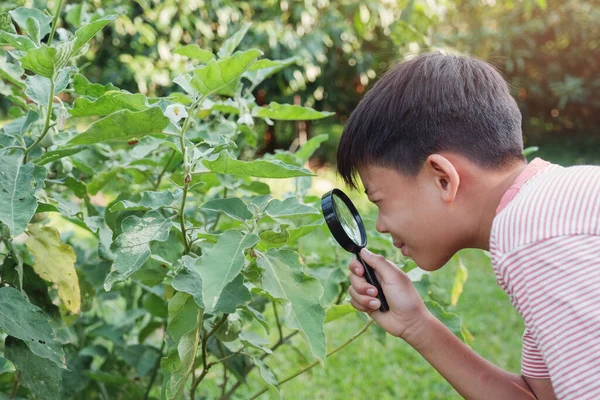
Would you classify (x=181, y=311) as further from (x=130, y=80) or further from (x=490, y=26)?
(x=490, y=26)

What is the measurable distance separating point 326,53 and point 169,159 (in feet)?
23.6

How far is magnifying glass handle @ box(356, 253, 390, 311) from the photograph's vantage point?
4.75 feet

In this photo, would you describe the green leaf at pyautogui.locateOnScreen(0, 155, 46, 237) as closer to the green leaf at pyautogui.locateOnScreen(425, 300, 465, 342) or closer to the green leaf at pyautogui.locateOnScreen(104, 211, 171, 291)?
the green leaf at pyautogui.locateOnScreen(104, 211, 171, 291)

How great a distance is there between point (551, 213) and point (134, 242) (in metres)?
0.65

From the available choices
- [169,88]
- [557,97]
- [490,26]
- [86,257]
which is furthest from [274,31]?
[86,257]

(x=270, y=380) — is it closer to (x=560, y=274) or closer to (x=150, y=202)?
(x=150, y=202)

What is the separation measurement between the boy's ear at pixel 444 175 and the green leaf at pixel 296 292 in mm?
325

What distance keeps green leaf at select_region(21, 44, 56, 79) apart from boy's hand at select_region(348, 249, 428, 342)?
2.28 ft

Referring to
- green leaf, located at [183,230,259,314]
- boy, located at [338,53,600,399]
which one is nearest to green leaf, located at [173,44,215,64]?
boy, located at [338,53,600,399]

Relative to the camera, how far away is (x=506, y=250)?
43.2 inches

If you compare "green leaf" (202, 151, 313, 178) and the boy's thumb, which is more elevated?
"green leaf" (202, 151, 313, 178)

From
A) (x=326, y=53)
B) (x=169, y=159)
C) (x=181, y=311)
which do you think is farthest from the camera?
(x=326, y=53)

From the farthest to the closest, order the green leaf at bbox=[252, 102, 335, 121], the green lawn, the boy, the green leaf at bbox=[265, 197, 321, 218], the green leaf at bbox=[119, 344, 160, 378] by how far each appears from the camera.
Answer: the green lawn → the green leaf at bbox=[119, 344, 160, 378] → the green leaf at bbox=[252, 102, 335, 121] → the green leaf at bbox=[265, 197, 321, 218] → the boy

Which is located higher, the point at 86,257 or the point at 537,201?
the point at 537,201
